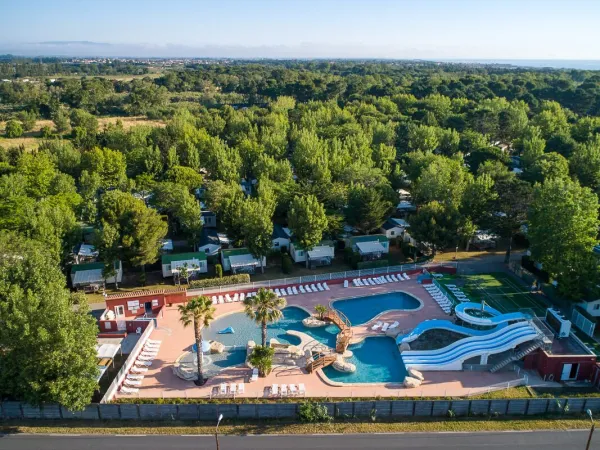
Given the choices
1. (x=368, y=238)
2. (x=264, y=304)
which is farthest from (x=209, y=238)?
(x=264, y=304)

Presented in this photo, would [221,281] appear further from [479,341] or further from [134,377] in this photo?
[479,341]

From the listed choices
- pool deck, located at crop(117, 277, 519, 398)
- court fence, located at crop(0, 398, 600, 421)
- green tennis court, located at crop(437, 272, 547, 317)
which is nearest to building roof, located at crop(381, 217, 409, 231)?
green tennis court, located at crop(437, 272, 547, 317)

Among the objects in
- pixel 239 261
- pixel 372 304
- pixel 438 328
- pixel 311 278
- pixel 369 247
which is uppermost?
pixel 369 247

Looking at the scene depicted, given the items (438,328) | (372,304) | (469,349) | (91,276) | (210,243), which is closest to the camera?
(469,349)

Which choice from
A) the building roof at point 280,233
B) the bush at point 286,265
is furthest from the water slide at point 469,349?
the building roof at point 280,233

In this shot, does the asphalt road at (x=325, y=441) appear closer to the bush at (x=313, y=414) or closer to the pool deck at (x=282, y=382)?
the bush at (x=313, y=414)

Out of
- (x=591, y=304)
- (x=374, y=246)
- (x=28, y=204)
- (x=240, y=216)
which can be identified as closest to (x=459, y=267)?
(x=374, y=246)

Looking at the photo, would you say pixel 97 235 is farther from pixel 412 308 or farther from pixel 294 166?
pixel 294 166
